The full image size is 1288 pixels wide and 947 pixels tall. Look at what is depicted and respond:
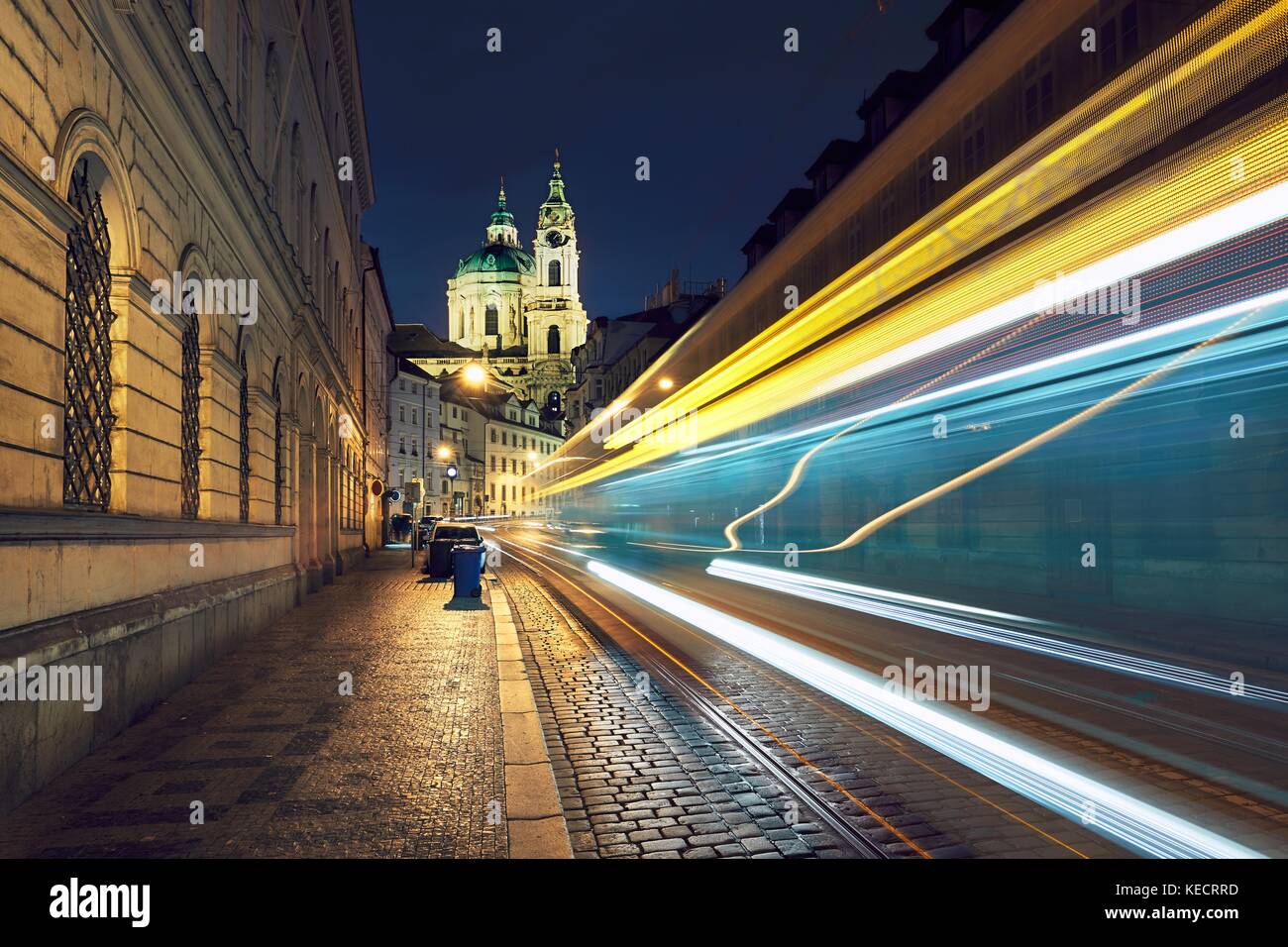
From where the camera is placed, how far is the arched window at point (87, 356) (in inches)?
302

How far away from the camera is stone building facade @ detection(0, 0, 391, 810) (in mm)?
6309

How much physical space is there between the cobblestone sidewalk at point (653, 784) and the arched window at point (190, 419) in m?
4.74

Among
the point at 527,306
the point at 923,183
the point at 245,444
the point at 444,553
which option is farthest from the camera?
the point at 527,306

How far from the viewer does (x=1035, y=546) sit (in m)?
18.6

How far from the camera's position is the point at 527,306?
472 ft

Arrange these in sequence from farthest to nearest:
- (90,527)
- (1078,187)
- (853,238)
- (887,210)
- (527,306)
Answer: (527,306) → (853,238) → (887,210) → (1078,187) → (90,527)

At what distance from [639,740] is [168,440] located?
243 inches

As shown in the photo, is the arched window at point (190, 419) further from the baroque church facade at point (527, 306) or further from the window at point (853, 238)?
the baroque church facade at point (527, 306)

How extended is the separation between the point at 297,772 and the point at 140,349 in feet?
16.3

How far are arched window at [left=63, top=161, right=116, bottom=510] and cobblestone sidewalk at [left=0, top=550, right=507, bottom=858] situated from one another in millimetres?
2111
